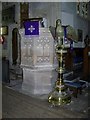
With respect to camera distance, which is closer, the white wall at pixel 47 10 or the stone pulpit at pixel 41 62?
the stone pulpit at pixel 41 62

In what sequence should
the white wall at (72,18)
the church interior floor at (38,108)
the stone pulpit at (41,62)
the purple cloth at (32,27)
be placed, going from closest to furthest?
1. the church interior floor at (38,108)
2. the purple cloth at (32,27)
3. the stone pulpit at (41,62)
4. the white wall at (72,18)

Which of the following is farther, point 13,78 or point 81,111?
point 13,78

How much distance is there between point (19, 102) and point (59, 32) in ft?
5.69

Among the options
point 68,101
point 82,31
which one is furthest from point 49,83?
point 82,31

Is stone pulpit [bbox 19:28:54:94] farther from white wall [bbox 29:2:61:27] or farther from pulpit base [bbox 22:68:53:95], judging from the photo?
white wall [bbox 29:2:61:27]

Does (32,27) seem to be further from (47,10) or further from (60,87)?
(60,87)

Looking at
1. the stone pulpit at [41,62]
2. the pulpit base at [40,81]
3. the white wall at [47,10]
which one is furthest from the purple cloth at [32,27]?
the pulpit base at [40,81]

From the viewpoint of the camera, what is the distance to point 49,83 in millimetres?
5199

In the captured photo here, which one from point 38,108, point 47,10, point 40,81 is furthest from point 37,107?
point 47,10

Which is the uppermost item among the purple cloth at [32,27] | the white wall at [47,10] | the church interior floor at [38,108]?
the white wall at [47,10]

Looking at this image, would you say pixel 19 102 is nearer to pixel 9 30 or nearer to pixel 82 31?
pixel 9 30

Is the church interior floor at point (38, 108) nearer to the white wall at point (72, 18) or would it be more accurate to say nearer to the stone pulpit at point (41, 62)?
the stone pulpit at point (41, 62)

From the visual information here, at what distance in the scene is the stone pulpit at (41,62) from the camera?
5125 millimetres

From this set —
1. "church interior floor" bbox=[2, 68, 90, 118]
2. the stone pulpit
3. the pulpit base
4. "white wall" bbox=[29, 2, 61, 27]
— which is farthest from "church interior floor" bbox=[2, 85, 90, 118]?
"white wall" bbox=[29, 2, 61, 27]
